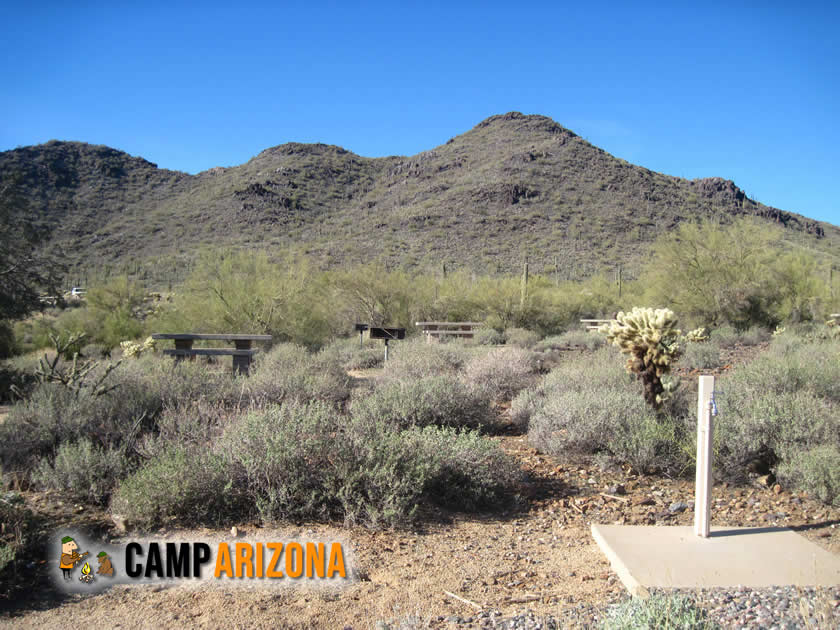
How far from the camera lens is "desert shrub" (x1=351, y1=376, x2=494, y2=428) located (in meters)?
6.77

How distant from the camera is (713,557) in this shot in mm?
3881

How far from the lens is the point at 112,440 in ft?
19.0

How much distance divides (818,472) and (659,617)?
133 inches

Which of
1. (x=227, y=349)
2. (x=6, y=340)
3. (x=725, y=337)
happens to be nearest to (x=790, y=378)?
(x=227, y=349)

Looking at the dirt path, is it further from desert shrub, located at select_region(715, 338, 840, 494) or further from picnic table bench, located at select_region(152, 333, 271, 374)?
picnic table bench, located at select_region(152, 333, 271, 374)

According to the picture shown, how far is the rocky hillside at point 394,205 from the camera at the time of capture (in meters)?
45.5

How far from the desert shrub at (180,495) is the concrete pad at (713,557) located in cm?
291

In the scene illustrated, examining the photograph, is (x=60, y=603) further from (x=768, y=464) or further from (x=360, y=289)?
(x=360, y=289)

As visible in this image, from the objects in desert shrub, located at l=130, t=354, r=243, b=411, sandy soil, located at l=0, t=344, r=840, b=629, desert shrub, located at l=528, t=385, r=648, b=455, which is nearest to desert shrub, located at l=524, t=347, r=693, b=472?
desert shrub, located at l=528, t=385, r=648, b=455

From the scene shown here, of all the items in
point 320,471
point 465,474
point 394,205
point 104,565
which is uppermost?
point 394,205

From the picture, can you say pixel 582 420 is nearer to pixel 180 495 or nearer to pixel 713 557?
pixel 713 557

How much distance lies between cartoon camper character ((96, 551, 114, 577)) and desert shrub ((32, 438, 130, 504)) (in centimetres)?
97

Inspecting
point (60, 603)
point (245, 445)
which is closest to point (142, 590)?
point (60, 603)

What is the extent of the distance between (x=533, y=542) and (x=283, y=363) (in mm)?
5864
